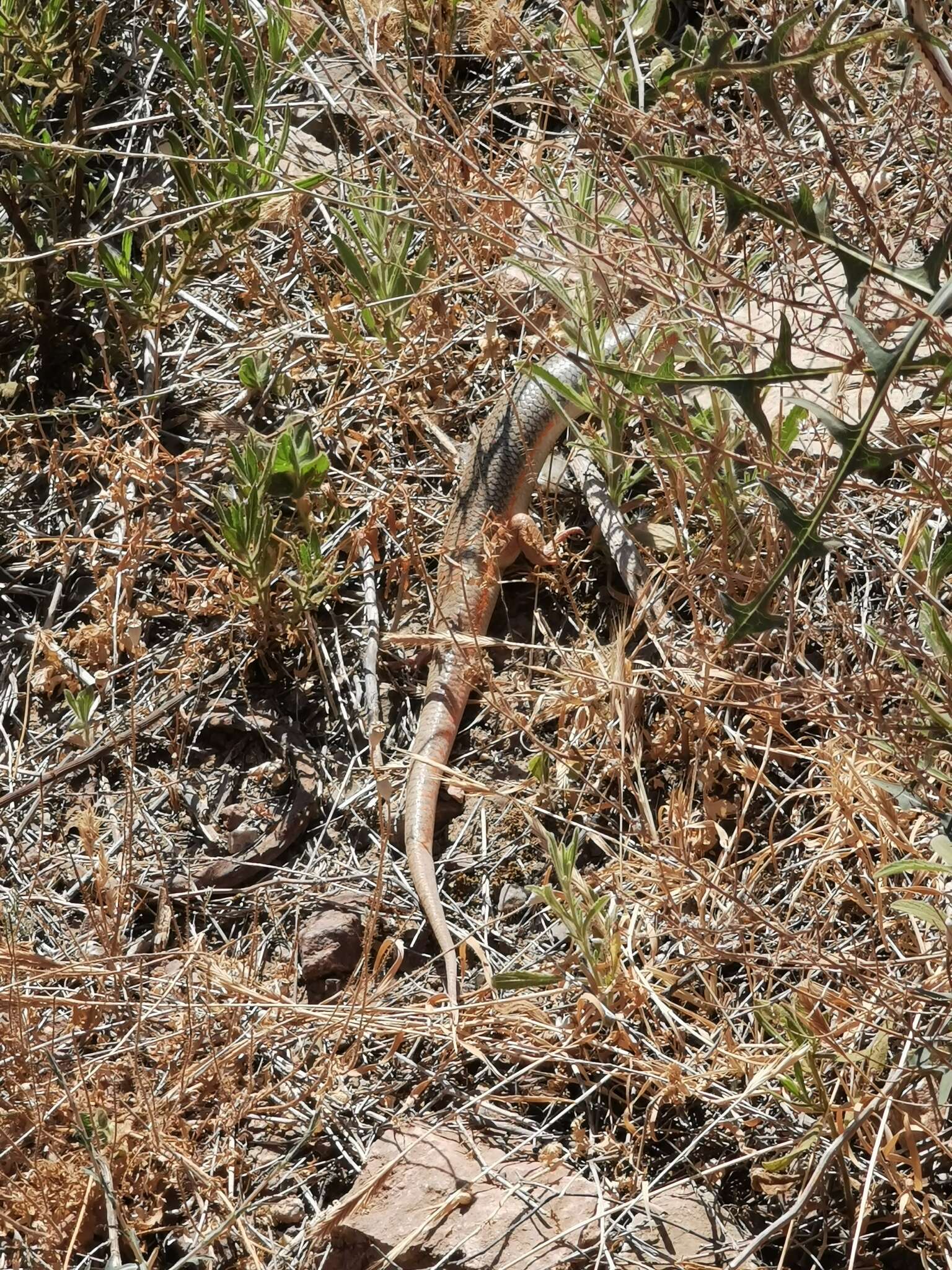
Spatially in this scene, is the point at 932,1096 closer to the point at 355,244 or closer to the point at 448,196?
the point at 448,196

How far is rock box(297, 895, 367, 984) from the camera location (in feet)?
10.1

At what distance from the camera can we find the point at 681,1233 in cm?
251

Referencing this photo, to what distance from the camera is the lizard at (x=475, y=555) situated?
10.6ft

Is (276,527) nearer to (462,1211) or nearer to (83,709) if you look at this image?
(83,709)

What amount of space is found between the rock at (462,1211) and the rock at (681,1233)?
95 mm

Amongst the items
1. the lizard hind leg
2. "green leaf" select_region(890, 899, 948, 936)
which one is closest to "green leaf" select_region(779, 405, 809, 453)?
the lizard hind leg

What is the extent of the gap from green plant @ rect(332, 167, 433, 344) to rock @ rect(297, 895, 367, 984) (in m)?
1.82

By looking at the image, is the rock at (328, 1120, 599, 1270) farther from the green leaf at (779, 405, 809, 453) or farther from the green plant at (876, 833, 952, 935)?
the green leaf at (779, 405, 809, 453)

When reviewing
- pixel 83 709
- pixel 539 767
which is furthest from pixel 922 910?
pixel 83 709

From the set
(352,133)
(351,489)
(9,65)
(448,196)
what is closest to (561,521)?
(351,489)

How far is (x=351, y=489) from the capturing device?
12.9ft

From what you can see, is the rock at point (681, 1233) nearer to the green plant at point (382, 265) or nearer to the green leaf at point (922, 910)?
the green leaf at point (922, 910)

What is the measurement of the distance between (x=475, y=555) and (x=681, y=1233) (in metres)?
1.92

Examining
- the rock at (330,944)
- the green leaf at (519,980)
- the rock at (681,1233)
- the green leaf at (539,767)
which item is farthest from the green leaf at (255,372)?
the rock at (681,1233)
